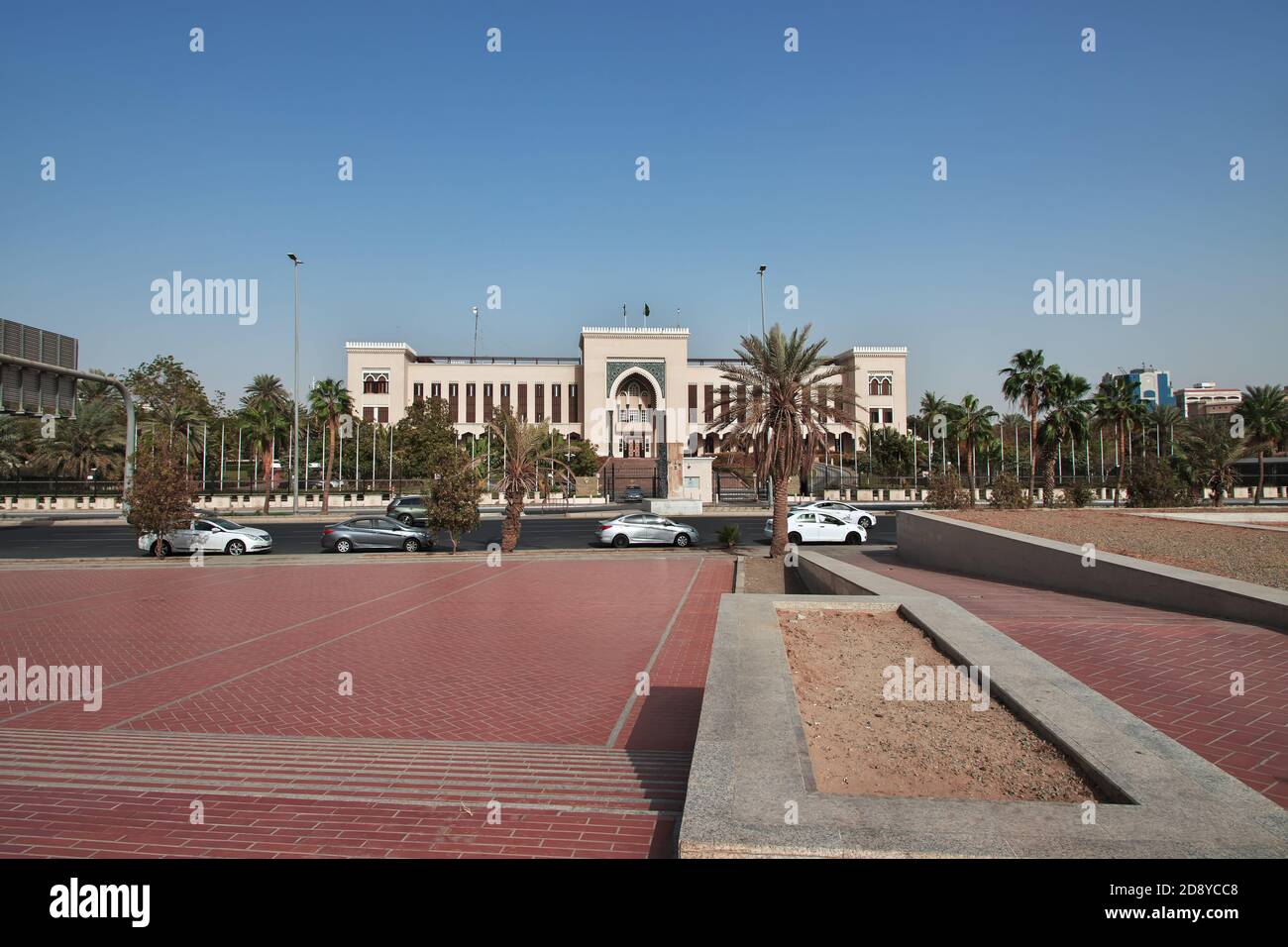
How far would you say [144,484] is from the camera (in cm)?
2070

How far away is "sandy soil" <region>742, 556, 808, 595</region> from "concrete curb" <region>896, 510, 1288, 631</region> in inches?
146

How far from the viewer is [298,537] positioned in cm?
3052

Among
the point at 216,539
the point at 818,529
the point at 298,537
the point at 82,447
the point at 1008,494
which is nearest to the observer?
the point at 216,539

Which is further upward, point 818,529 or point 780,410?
point 780,410

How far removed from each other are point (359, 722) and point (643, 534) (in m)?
18.7

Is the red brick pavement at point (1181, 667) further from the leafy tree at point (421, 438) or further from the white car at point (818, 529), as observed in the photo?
the leafy tree at point (421, 438)

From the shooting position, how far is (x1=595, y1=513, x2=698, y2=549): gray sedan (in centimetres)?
2533

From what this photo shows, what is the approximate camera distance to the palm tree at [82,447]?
56406 mm

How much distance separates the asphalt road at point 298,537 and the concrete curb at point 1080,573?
30.1ft

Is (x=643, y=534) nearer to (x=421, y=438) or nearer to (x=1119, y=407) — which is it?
(x=1119, y=407)

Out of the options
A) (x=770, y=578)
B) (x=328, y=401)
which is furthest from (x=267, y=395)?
(x=770, y=578)

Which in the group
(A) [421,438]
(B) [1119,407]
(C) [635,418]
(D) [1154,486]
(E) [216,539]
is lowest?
(E) [216,539]

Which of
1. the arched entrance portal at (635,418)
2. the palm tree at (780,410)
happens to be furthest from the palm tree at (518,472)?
the arched entrance portal at (635,418)
